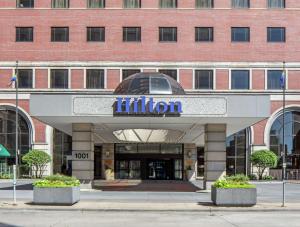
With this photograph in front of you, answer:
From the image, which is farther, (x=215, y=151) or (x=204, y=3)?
(x=204, y=3)

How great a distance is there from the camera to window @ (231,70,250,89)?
208 ft

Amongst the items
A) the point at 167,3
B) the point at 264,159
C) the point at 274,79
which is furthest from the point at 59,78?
the point at 264,159

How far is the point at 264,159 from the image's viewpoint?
5969 centimetres

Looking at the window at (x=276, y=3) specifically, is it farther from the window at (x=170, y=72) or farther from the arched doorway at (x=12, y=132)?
the arched doorway at (x=12, y=132)

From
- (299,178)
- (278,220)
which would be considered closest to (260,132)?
(299,178)

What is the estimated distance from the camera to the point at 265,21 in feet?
210

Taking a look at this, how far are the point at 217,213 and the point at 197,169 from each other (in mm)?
41221

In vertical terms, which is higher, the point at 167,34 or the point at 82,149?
the point at 167,34

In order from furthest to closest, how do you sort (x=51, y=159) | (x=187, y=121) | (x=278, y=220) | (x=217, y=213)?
1. (x=51, y=159)
2. (x=187, y=121)
3. (x=217, y=213)
4. (x=278, y=220)

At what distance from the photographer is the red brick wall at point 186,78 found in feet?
208

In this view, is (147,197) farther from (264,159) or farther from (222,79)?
(222,79)

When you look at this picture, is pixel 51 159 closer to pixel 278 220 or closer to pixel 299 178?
pixel 299 178

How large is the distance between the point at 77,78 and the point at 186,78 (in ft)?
38.9

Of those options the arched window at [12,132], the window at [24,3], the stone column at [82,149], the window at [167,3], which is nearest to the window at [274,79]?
the window at [167,3]
